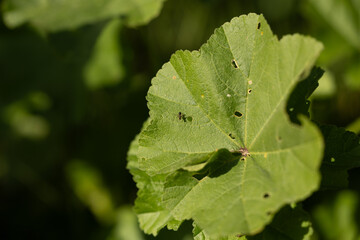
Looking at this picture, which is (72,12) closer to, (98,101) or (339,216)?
(98,101)

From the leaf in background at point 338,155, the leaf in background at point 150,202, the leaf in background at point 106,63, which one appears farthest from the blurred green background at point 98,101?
the leaf in background at point 338,155

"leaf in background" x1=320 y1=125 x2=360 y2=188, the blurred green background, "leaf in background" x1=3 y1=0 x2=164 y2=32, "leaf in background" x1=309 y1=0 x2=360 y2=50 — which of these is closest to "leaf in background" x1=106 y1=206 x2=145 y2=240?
the blurred green background

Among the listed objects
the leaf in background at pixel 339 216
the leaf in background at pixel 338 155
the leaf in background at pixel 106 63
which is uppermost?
the leaf in background at pixel 106 63

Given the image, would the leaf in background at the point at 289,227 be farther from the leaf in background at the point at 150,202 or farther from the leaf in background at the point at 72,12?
the leaf in background at the point at 72,12

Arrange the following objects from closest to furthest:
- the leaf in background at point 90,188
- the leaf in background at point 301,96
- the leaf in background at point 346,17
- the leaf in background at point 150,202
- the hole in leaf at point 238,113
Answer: the leaf in background at point 301,96 < the hole in leaf at point 238,113 < the leaf in background at point 150,202 < the leaf in background at point 346,17 < the leaf in background at point 90,188

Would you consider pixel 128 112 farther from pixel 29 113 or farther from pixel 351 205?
pixel 351 205

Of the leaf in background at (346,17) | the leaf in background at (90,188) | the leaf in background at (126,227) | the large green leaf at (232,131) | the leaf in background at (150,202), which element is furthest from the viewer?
the leaf in background at (90,188)
